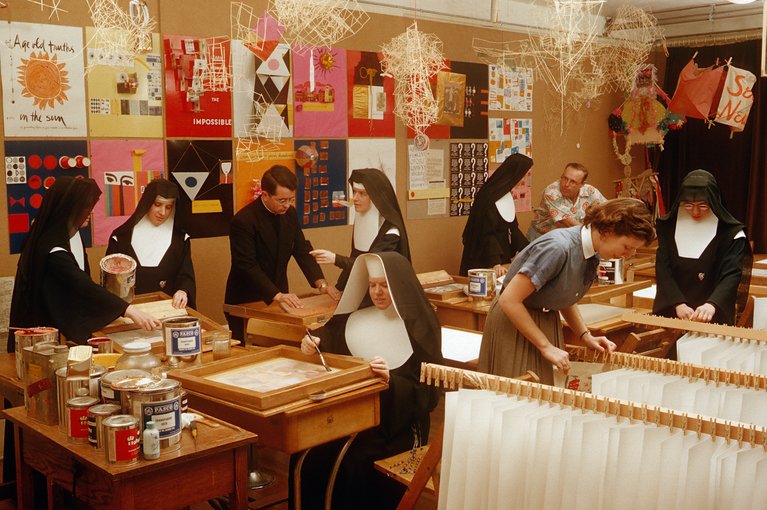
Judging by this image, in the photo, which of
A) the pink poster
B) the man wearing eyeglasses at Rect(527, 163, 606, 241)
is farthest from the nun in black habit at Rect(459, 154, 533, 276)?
the pink poster

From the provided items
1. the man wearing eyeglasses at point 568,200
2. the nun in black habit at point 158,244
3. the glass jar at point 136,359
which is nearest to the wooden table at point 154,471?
the glass jar at point 136,359

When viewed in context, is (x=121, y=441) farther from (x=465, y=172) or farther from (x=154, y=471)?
(x=465, y=172)

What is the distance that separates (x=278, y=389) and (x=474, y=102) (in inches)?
207

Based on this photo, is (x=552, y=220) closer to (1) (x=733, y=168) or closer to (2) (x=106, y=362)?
(1) (x=733, y=168)

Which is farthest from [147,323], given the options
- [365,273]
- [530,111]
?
[530,111]

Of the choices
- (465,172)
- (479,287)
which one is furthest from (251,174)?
(465,172)

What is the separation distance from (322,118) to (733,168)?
539 centimetres

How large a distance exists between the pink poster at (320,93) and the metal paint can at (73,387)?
12.4 feet

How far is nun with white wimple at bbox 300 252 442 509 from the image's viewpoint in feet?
12.0

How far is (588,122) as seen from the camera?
928 centimetres

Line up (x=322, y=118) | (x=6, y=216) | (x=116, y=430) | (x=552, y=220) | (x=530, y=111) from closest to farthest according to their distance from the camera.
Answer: (x=116, y=430)
(x=6, y=216)
(x=322, y=118)
(x=552, y=220)
(x=530, y=111)

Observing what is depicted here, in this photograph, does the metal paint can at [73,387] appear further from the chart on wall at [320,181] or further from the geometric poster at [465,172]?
the geometric poster at [465,172]

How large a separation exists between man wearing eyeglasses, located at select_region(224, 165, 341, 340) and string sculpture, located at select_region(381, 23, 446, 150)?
1.85m

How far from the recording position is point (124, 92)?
17.7ft
